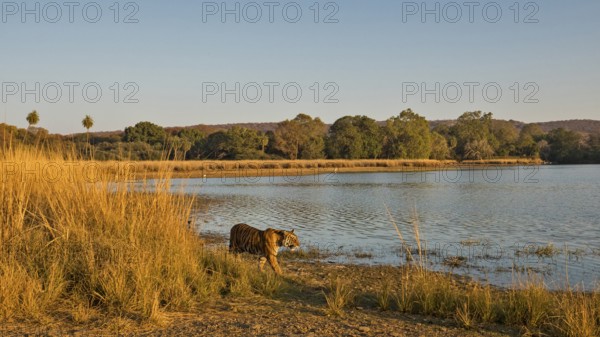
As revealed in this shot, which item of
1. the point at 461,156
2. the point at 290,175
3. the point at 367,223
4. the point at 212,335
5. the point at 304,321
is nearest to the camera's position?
the point at 212,335

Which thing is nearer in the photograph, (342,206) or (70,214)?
(70,214)

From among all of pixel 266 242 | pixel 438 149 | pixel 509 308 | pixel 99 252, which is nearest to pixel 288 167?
pixel 438 149

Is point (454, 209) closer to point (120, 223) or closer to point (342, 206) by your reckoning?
point (342, 206)

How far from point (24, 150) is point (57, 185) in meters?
2.01

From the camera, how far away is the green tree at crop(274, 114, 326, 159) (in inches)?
3078

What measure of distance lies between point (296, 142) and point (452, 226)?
62.9 m

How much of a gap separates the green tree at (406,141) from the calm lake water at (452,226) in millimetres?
52184

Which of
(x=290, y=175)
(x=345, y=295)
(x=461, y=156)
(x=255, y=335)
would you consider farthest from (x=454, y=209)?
(x=461, y=156)

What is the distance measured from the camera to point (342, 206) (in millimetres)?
22641

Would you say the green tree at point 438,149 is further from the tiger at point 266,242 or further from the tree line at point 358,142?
the tiger at point 266,242

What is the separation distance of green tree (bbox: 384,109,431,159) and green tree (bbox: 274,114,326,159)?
10813 millimetres

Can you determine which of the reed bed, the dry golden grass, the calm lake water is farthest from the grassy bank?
the reed bed

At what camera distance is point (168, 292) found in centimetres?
565

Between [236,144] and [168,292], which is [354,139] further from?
[168,292]
